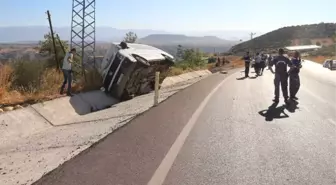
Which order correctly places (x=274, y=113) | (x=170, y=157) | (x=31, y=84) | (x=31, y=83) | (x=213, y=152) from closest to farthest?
(x=170, y=157) < (x=213, y=152) < (x=274, y=113) < (x=31, y=84) < (x=31, y=83)

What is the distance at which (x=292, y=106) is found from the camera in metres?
13.2

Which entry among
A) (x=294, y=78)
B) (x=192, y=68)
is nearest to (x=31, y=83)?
(x=294, y=78)

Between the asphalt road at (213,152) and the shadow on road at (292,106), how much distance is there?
2.23ft

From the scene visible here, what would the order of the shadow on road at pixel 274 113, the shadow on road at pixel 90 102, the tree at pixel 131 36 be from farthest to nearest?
1. the tree at pixel 131 36
2. the shadow on road at pixel 90 102
3. the shadow on road at pixel 274 113

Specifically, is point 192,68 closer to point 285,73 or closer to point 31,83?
point 31,83

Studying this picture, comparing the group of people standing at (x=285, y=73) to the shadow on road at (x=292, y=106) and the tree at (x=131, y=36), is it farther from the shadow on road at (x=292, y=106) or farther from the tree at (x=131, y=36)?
the tree at (x=131, y=36)

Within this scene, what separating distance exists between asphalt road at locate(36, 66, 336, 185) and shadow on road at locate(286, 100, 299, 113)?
68 centimetres

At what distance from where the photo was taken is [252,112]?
11750mm

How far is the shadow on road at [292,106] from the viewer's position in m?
12.4

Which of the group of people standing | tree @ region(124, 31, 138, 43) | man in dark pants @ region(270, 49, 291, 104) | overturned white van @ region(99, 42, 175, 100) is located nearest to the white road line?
man in dark pants @ region(270, 49, 291, 104)

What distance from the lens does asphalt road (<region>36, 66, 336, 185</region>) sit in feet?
18.0

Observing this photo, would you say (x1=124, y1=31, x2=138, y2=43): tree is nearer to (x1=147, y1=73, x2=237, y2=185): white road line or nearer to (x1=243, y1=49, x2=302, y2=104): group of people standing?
(x1=243, y1=49, x2=302, y2=104): group of people standing

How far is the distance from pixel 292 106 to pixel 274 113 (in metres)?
1.84

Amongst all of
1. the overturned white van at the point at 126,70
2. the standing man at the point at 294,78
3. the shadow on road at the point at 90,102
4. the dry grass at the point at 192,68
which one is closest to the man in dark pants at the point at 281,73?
the standing man at the point at 294,78
